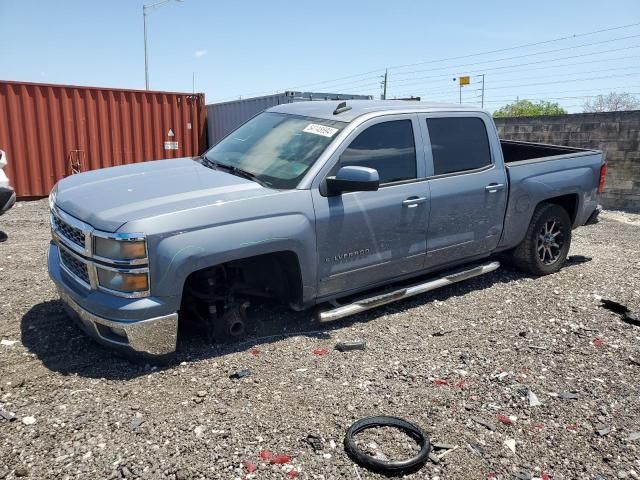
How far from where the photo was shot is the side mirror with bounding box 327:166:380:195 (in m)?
3.71

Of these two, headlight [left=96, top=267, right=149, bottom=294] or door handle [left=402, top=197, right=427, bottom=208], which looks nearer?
headlight [left=96, top=267, right=149, bottom=294]

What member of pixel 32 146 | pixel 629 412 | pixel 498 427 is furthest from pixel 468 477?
pixel 32 146

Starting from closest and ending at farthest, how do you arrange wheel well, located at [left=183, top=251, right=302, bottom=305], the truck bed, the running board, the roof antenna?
wheel well, located at [left=183, top=251, right=302, bottom=305], the running board, the roof antenna, the truck bed

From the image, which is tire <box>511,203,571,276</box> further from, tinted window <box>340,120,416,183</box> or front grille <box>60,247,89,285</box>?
front grille <box>60,247,89,285</box>

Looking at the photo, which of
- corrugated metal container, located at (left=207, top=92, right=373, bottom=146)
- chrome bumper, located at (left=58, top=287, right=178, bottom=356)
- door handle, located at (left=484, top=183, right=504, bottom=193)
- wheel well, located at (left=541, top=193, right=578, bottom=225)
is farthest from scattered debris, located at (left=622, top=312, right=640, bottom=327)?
corrugated metal container, located at (left=207, top=92, right=373, bottom=146)

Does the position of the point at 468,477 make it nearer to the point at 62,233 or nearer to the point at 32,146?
the point at 62,233

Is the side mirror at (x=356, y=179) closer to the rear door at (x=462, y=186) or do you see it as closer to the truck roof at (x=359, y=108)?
the truck roof at (x=359, y=108)

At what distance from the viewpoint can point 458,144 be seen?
16.0 feet

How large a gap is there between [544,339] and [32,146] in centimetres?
1110

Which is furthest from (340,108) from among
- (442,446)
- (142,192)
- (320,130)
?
(442,446)

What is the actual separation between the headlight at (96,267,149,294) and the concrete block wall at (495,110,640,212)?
10930 mm

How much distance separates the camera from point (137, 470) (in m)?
2.54

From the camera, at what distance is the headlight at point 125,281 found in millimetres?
3182

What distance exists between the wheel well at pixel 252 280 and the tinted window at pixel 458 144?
5.54ft
